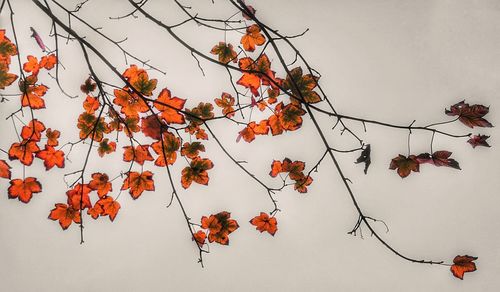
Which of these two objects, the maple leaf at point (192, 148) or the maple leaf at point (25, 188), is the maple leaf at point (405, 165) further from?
the maple leaf at point (25, 188)

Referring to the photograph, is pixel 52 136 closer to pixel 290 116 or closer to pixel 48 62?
pixel 48 62

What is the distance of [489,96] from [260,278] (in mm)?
1509

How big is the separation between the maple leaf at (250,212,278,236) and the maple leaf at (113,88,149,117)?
0.88 metres

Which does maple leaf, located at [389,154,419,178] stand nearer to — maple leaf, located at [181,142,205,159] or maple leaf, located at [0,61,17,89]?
maple leaf, located at [181,142,205,159]

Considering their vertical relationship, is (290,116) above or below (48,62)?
below

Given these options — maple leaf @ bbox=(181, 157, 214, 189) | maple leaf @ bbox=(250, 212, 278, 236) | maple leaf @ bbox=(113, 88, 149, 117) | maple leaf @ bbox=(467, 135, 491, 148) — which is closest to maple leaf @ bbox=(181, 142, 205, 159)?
maple leaf @ bbox=(181, 157, 214, 189)

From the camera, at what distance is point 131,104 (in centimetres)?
120

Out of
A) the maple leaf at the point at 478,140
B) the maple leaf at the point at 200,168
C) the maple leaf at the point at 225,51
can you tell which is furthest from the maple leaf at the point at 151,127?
the maple leaf at the point at 478,140

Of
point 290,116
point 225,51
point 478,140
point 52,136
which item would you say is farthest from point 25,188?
point 478,140

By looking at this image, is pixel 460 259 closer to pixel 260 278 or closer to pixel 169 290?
pixel 260 278

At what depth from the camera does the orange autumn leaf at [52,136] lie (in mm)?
1605

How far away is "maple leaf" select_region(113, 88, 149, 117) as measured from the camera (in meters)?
1.19

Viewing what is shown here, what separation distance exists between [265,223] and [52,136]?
1.09 m

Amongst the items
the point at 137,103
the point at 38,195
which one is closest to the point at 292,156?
the point at 137,103
